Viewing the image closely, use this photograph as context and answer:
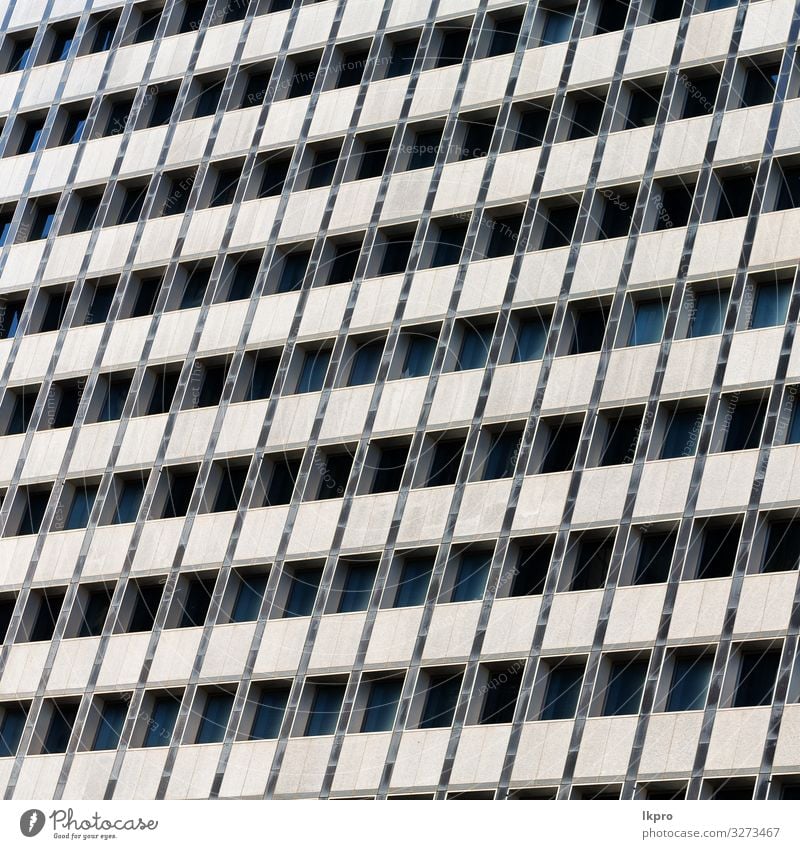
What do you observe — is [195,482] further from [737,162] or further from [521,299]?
[737,162]

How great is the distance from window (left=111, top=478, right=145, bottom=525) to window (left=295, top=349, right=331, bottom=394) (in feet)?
22.8

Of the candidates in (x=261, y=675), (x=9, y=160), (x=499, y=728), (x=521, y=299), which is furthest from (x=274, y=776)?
(x=9, y=160)

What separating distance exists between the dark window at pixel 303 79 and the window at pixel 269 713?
2429 centimetres

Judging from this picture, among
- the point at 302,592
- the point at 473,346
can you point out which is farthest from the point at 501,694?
the point at 473,346

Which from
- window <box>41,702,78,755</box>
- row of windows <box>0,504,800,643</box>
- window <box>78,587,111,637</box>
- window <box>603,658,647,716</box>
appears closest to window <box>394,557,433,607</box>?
row of windows <box>0,504,800,643</box>

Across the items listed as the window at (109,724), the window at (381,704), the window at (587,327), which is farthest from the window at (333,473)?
the window at (109,724)

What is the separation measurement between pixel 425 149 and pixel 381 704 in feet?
70.2

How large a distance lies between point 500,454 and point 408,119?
14587mm

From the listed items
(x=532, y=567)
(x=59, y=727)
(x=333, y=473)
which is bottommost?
(x=59, y=727)

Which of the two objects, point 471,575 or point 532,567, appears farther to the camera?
point 471,575

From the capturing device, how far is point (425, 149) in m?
71.1

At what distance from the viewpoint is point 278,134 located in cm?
7406

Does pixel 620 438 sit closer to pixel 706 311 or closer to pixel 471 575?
pixel 706 311
